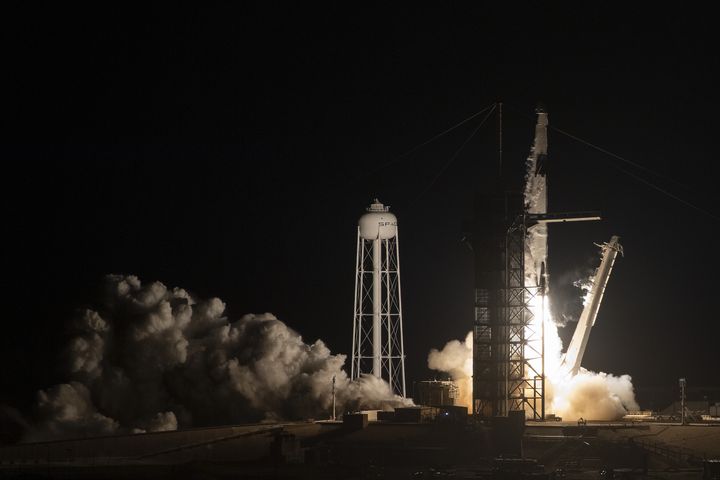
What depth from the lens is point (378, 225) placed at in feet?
285

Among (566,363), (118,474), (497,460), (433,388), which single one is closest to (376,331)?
(433,388)

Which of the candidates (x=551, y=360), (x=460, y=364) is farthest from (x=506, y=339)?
(x=460, y=364)

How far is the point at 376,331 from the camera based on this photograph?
87.6m

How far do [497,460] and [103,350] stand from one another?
2403 centimetres

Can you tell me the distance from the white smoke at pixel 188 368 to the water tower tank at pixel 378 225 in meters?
6.80

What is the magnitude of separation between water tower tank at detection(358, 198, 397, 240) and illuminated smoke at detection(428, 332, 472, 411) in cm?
704

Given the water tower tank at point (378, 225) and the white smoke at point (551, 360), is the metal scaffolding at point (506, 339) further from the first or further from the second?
the water tower tank at point (378, 225)

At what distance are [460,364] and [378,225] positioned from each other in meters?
9.04

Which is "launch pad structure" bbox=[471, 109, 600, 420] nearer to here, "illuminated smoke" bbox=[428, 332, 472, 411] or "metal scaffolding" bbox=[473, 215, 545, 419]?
"metal scaffolding" bbox=[473, 215, 545, 419]

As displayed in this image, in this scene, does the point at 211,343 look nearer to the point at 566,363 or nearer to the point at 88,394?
the point at 88,394

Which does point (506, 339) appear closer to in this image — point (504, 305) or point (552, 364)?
point (504, 305)

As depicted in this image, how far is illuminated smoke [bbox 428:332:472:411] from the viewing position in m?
88.2

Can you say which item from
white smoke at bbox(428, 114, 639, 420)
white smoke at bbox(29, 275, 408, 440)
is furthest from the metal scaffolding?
white smoke at bbox(29, 275, 408, 440)

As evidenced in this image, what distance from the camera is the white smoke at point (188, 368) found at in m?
81.2
